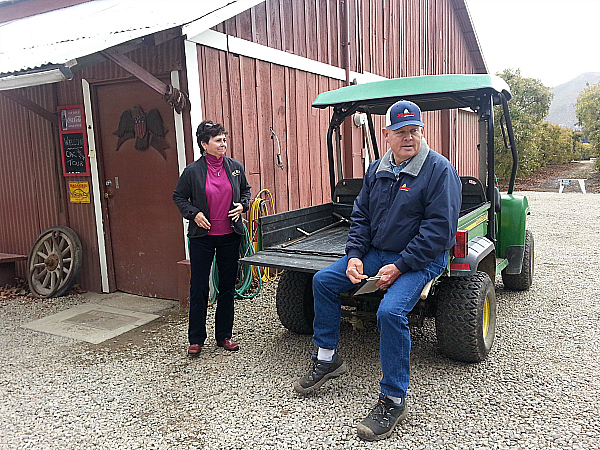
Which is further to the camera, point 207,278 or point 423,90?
point 423,90

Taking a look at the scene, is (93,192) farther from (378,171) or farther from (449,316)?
(449,316)

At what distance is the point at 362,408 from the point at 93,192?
411 centimetres

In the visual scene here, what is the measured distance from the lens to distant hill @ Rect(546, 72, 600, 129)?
10662 centimetres

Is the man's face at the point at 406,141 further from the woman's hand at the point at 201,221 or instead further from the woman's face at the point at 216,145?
the woman's hand at the point at 201,221

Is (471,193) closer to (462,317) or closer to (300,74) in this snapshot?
(462,317)

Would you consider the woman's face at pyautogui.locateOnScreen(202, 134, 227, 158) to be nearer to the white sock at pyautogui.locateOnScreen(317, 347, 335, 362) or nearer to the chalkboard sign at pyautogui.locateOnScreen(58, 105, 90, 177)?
the white sock at pyautogui.locateOnScreen(317, 347, 335, 362)

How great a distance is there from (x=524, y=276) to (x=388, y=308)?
3.10m

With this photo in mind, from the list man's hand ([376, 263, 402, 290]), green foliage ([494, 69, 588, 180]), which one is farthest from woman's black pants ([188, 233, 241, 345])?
green foliage ([494, 69, 588, 180])

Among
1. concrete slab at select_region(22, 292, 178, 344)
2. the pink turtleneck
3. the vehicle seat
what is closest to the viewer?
the pink turtleneck

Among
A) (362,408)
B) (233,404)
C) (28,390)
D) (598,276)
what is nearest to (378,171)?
(362,408)

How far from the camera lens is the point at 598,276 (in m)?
6.21

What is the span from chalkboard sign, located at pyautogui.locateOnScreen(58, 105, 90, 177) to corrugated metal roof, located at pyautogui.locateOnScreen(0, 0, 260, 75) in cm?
84

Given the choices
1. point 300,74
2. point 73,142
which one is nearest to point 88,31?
point 73,142

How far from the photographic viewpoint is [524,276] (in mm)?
5520
